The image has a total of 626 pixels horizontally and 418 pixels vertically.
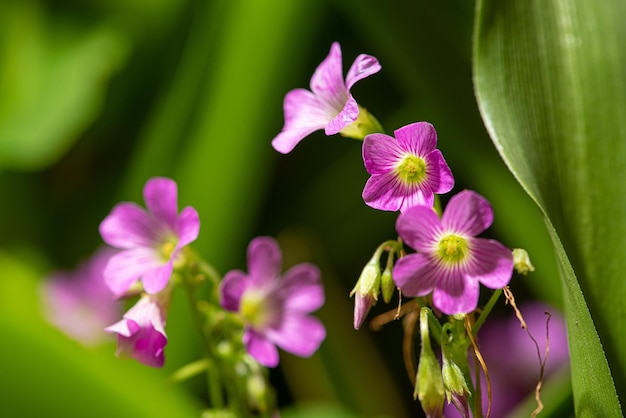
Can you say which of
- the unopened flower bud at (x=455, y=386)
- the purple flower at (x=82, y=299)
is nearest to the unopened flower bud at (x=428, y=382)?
the unopened flower bud at (x=455, y=386)

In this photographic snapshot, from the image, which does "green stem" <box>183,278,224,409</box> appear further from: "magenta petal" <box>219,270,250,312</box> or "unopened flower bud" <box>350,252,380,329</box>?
"unopened flower bud" <box>350,252,380,329</box>

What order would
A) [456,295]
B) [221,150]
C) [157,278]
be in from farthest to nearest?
[221,150] < [157,278] < [456,295]

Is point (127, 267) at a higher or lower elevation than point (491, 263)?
lower

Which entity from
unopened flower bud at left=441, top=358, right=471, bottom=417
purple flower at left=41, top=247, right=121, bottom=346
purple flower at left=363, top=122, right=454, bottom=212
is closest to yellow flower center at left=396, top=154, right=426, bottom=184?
purple flower at left=363, top=122, right=454, bottom=212

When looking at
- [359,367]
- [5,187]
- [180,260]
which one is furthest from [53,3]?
[180,260]

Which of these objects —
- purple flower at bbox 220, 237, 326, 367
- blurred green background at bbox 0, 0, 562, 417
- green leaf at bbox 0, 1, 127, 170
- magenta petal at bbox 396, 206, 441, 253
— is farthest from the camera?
green leaf at bbox 0, 1, 127, 170

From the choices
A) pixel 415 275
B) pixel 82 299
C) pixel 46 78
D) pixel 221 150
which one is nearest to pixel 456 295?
pixel 415 275

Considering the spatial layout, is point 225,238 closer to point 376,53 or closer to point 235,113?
point 235,113

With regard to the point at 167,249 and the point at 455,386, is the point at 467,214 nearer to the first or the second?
the point at 455,386
